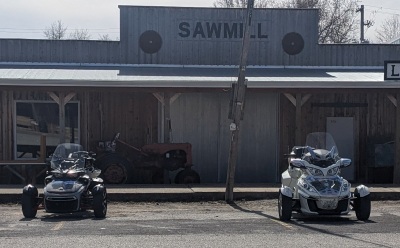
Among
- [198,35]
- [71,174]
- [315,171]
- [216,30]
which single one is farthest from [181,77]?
[315,171]

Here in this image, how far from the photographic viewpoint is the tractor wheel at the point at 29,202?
1384 centimetres

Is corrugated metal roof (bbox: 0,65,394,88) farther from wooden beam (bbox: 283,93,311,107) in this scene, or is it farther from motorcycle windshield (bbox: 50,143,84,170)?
motorcycle windshield (bbox: 50,143,84,170)

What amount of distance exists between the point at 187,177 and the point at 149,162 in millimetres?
1146

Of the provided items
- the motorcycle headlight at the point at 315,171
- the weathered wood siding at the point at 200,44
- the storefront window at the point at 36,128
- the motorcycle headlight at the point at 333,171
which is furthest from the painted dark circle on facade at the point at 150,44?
the motorcycle headlight at the point at 333,171

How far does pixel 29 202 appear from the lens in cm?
1385

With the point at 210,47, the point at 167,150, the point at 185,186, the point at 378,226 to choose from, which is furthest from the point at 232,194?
the point at 210,47

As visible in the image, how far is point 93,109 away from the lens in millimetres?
22203

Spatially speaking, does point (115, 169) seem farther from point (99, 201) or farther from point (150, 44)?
point (99, 201)

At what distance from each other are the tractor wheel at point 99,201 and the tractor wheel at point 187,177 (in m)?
6.89

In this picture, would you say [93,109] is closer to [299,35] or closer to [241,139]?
[241,139]

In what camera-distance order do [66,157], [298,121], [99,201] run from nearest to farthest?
1. [99,201]
2. [66,157]
3. [298,121]

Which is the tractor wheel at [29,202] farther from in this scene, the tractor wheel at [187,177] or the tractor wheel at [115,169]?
the tractor wheel at [187,177]

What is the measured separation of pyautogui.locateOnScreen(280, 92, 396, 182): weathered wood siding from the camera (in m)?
22.9

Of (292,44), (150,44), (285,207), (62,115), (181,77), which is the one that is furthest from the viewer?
(292,44)
